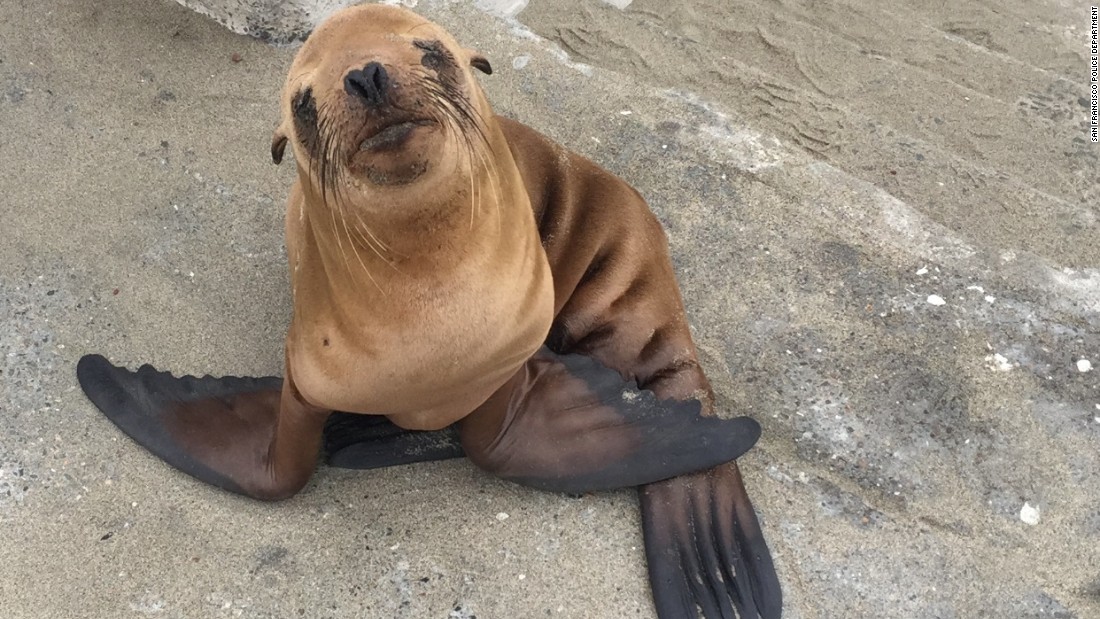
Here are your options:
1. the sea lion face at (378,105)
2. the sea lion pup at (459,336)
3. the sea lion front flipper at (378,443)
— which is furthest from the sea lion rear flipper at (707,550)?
the sea lion face at (378,105)

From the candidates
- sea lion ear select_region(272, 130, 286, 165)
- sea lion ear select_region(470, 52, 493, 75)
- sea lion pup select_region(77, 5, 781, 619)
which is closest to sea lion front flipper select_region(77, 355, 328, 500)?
sea lion pup select_region(77, 5, 781, 619)

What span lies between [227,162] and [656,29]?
6.33 feet

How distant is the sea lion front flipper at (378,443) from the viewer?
2.72 meters

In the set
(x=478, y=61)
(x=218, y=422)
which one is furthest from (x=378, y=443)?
(x=478, y=61)

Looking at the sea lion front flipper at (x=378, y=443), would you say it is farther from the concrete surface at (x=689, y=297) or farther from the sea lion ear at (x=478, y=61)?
the sea lion ear at (x=478, y=61)

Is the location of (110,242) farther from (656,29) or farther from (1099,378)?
(1099,378)

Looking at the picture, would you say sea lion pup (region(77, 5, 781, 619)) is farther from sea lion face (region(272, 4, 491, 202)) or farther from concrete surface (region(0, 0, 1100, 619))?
concrete surface (region(0, 0, 1100, 619))

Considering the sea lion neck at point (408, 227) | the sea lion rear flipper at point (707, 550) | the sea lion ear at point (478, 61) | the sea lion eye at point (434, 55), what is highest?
the sea lion eye at point (434, 55)

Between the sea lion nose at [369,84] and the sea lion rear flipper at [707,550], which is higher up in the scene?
the sea lion nose at [369,84]

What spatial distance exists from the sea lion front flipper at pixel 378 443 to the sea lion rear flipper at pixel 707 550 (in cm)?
57

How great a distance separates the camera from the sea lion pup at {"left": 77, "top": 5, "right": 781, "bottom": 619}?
1.95 meters

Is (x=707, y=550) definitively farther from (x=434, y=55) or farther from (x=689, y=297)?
(x=434, y=55)

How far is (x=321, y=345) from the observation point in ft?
7.55

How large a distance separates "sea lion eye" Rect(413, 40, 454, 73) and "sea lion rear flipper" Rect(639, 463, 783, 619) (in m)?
1.24
